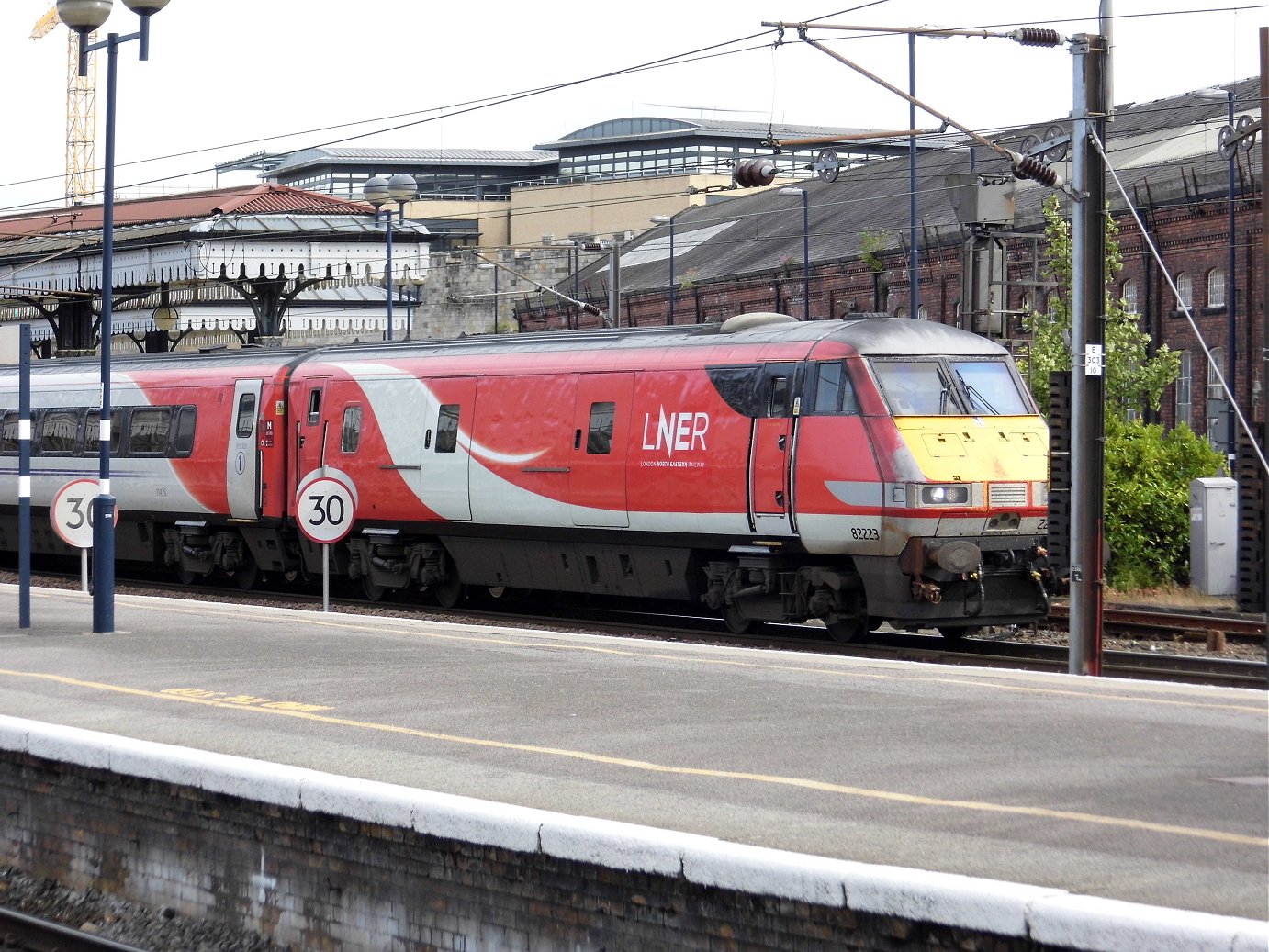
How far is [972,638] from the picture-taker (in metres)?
19.0

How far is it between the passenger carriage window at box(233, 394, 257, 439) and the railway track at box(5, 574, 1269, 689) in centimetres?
231

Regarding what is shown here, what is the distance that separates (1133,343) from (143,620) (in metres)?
27.7

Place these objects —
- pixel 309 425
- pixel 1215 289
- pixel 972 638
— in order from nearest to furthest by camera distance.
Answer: pixel 972 638 → pixel 309 425 → pixel 1215 289

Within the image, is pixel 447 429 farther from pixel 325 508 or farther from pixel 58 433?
pixel 58 433

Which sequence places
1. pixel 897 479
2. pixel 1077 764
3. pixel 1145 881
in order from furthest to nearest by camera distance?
pixel 897 479, pixel 1077 764, pixel 1145 881

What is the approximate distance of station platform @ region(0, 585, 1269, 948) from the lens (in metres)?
6.81

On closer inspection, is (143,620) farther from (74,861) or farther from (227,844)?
(227,844)

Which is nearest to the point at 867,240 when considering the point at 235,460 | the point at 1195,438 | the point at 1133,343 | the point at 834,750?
the point at 1133,343

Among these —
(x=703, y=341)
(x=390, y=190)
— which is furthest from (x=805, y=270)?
(x=703, y=341)

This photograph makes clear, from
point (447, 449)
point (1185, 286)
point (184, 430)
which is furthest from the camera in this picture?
point (1185, 286)

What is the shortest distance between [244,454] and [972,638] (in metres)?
10.8

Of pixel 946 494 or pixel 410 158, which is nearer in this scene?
pixel 946 494

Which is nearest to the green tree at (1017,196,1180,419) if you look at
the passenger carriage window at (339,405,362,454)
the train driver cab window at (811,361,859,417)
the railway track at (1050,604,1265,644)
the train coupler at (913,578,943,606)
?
the railway track at (1050,604,1265,644)

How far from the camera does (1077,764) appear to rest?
27.1 feet
